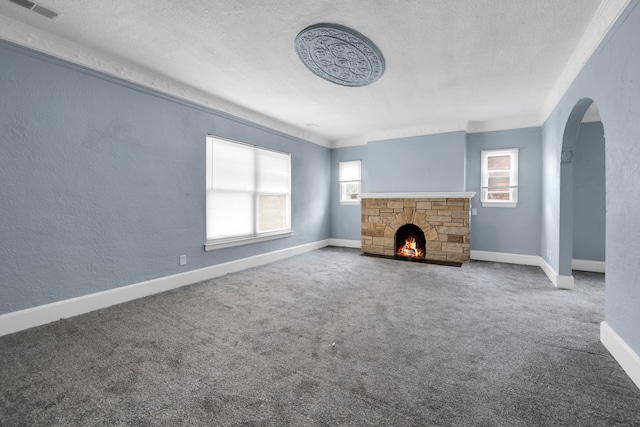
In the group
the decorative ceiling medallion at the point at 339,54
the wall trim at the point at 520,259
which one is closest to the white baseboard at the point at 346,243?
the wall trim at the point at 520,259

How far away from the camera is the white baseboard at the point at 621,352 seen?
5.47 ft

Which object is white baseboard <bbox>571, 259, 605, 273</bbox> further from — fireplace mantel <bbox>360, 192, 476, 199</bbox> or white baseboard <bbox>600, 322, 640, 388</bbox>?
white baseboard <bbox>600, 322, 640, 388</bbox>

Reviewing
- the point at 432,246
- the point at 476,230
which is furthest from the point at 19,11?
the point at 476,230

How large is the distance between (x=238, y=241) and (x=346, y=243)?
2.97 meters

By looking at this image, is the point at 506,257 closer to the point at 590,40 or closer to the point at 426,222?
the point at 426,222

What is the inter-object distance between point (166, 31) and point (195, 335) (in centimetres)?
257

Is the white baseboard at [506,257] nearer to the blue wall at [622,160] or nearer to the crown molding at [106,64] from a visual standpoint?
the blue wall at [622,160]

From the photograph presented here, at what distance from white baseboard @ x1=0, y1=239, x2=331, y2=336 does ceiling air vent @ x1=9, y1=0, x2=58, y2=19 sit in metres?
2.39

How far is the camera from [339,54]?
8.99ft

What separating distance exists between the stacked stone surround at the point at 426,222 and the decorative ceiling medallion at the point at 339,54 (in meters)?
Result: 2.79

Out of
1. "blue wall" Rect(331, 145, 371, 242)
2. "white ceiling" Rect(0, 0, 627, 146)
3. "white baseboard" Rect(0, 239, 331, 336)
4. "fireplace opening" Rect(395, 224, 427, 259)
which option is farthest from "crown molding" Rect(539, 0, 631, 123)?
"white baseboard" Rect(0, 239, 331, 336)

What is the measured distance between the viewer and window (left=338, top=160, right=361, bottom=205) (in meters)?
6.52

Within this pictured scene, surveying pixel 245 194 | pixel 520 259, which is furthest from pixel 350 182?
pixel 520 259

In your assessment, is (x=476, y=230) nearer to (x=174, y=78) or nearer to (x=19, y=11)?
(x=174, y=78)
